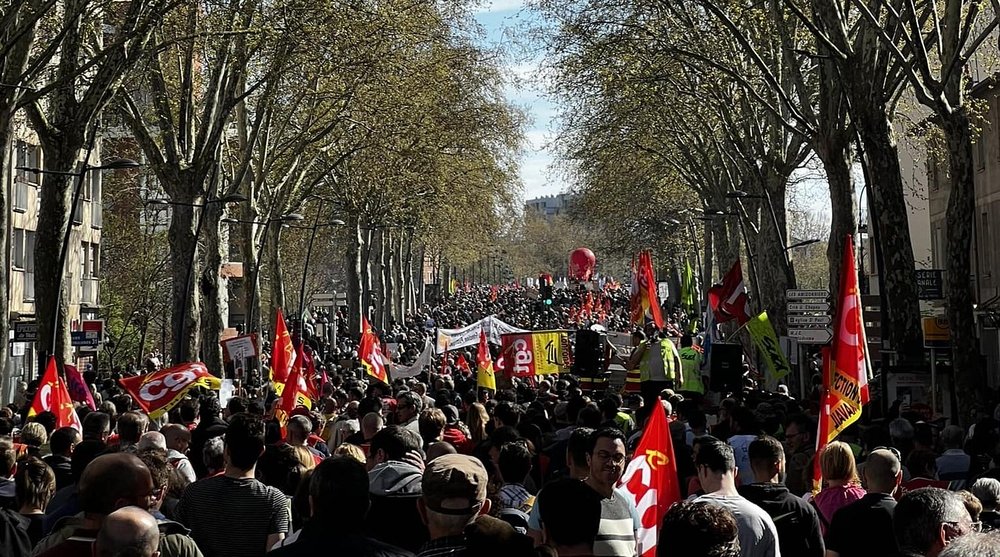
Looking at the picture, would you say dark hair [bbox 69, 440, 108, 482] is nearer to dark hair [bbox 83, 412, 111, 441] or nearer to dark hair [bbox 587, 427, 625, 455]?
dark hair [bbox 83, 412, 111, 441]

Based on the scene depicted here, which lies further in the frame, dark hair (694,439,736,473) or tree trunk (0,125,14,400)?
tree trunk (0,125,14,400)

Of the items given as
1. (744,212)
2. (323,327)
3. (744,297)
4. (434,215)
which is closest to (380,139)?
(323,327)

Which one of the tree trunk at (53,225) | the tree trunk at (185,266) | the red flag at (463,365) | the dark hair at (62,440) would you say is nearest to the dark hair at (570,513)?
the dark hair at (62,440)

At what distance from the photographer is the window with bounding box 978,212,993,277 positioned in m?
36.7

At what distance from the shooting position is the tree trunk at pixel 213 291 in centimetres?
3250

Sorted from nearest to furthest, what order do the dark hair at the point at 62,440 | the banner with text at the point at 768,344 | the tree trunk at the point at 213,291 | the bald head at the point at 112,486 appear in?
1. the bald head at the point at 112,486
2. the dark hair at the point at 62,440
3. the banner with text at the point at 768,344
4. the tree trunk at the point at 213,291

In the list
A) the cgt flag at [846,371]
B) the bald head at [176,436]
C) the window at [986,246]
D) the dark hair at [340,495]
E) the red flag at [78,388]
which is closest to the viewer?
the dark hair at [340,495]

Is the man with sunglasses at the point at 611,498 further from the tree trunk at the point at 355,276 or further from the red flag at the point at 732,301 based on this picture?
the tree trunk at the point at 355,276

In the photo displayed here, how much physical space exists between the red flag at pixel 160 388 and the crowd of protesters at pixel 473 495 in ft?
13.9

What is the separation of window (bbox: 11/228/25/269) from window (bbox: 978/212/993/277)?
25042 mm

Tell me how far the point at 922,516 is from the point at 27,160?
41.2 m

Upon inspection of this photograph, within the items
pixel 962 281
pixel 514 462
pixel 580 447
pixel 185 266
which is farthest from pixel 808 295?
pixel 580 447

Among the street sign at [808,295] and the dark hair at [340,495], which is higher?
the street sign at [808,295]

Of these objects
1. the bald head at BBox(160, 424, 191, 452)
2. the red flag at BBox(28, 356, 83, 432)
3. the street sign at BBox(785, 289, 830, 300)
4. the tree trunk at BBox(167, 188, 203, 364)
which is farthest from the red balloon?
the bald head at BBox(160, 424, 191, 452)
